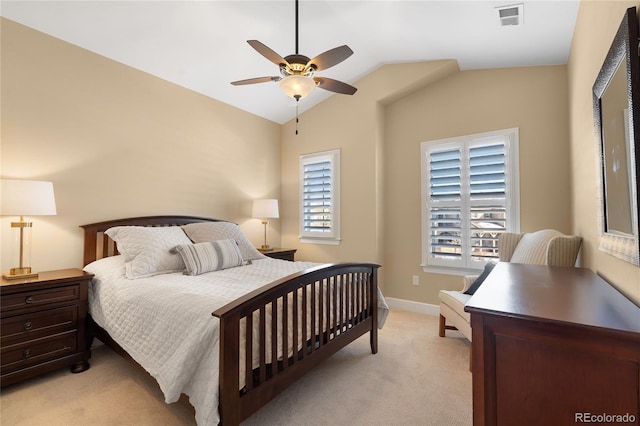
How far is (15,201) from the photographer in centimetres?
215

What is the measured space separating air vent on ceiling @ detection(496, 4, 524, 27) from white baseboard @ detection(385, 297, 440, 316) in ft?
9.61

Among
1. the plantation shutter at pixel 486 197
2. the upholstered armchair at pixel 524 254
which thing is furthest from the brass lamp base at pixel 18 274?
the plantation shutter at pixel 486 197

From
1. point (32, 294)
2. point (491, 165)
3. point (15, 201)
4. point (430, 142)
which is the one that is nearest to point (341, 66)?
point (430, 142)

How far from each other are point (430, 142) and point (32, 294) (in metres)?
4.02

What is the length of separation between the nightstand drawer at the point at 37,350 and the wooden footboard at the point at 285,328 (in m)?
1.71

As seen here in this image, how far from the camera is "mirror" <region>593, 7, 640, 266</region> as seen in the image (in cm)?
102

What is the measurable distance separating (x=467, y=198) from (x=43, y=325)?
4009mm

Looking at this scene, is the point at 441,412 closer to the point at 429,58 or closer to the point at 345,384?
the point at 345,384

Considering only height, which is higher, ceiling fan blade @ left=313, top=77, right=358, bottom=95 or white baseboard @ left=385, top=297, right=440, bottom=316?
ceiling fan blade @ left=313, top=77, right=358, bottom=95

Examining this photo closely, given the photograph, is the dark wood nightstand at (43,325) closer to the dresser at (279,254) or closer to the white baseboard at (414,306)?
the dresser at (279,254)

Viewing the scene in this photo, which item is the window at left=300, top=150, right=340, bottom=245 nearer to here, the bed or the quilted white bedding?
the bed

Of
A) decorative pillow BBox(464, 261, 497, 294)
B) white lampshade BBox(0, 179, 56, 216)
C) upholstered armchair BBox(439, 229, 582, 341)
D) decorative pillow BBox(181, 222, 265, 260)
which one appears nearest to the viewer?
upholstered armchair BBox(439, 229, 582, 341)

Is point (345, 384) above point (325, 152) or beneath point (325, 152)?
beneath
